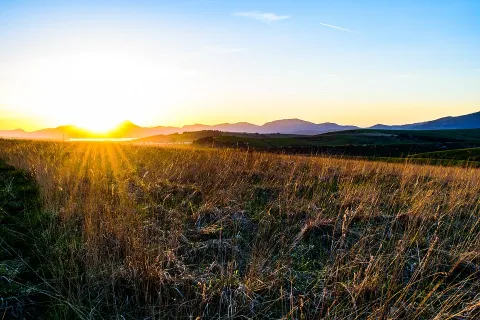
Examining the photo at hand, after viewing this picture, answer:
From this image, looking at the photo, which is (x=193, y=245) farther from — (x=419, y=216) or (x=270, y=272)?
(x=419, y=216)

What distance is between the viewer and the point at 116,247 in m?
4.12

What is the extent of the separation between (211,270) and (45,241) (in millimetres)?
2658

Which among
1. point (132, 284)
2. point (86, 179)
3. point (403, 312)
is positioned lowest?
point (403, 312)

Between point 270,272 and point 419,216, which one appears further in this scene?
point 419,216

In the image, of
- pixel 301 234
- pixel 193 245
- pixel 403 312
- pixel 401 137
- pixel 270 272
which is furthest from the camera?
pixel 401 137

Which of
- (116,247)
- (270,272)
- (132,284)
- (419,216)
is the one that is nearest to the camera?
(132,284)

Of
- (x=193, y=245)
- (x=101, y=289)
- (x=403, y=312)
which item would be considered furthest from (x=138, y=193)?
(x=403, y=312)

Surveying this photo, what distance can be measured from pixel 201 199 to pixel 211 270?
11.2ft

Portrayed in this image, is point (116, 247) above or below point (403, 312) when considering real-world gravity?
above

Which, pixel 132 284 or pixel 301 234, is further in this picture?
pixel 301 234

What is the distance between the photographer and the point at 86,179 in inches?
351

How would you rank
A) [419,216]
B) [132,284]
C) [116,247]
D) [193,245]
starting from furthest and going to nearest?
[419,216] → [193,245] → [116,247] → [132,284]

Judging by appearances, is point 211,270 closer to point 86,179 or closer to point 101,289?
point 101,289

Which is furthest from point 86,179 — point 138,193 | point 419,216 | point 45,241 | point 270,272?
point 419,216
